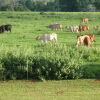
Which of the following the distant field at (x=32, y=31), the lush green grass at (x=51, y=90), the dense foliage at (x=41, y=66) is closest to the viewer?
the lush green grass at (x=51, y=90)

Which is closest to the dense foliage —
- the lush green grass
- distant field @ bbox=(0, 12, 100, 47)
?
the lush green grass

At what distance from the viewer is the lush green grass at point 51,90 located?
11.7 meters

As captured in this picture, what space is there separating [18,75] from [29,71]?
1.48 ft

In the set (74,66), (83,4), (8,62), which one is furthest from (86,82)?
(83,4)

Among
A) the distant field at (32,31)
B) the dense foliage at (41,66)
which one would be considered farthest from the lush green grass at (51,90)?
the distant field at (32,31)

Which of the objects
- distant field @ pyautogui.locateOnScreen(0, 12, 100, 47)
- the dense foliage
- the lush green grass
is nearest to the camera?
the lush green grass

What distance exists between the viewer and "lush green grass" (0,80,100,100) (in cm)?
1166

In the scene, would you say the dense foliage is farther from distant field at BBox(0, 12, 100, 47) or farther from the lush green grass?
distant field at BBox(0, 12, 100, 47)

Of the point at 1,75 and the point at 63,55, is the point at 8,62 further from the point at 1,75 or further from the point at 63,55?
the point at 63,55

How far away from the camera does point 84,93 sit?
12.3 meters

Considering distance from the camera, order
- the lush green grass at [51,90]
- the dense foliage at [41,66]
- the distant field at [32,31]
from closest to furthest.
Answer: the lush green grass at [51,90] → the dense foliage at [41,66] → the distant field at [32,31]

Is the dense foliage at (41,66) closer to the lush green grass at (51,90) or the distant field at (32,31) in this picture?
the lush green grass at (51,90)

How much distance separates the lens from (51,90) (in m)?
12.9

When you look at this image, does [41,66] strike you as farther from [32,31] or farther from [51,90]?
[32,31]
